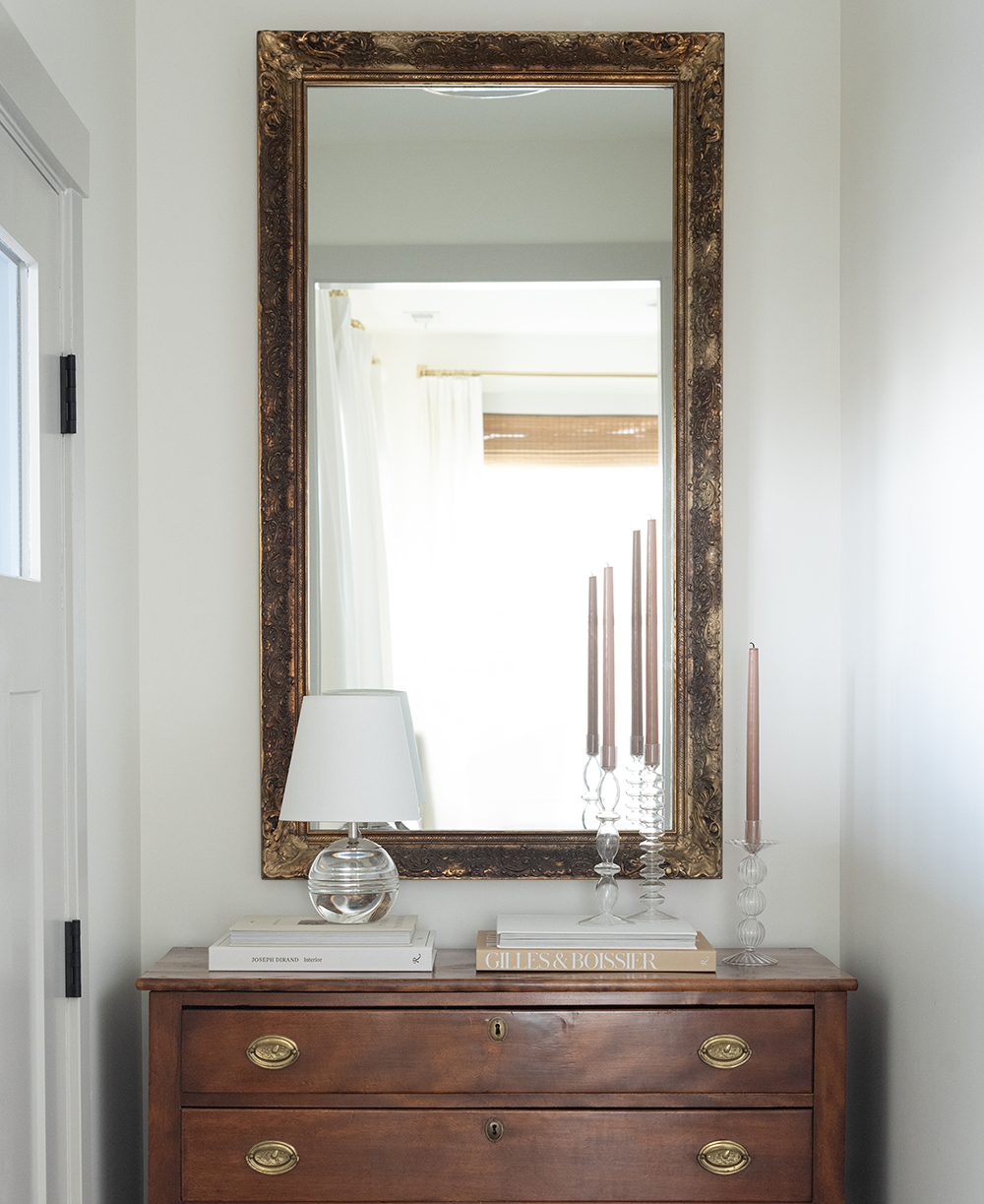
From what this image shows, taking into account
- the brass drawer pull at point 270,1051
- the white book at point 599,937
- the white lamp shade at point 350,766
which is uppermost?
the white lamp shade at point 350,766

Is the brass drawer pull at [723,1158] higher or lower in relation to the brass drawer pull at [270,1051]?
lower

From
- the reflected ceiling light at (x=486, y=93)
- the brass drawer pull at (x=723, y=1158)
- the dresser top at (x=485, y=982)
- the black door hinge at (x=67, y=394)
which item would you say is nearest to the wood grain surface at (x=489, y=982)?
the dresser top at (x=485, y=982)

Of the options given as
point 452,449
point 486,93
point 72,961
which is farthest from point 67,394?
point 486,93

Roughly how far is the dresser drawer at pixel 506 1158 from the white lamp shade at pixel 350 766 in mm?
472

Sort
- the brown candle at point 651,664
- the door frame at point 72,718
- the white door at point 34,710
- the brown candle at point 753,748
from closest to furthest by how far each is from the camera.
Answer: the white door at point 34,710 → the door frame at point 72,718 → the brown candle at point 753,748 → the brown candle at point 651,664

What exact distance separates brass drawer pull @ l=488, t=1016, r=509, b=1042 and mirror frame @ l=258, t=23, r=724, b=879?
0.33m

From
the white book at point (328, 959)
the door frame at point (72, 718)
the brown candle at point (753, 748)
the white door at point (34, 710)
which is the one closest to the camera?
the white door at point (34, 710)

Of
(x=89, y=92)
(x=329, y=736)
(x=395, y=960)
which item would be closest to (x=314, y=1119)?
(x=395, y=960)

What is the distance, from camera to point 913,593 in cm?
169

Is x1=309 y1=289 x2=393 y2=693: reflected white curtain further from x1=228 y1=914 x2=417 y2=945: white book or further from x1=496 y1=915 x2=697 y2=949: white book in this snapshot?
x1=496 y1=915 x2=697 y2=949: white book

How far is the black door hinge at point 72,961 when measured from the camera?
1.62m

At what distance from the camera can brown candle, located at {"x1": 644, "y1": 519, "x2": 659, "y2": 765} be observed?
1.96 metres

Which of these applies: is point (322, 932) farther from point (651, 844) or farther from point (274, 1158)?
point (651, 844)

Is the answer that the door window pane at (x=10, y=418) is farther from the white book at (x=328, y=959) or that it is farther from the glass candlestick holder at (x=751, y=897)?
the glass candlestick holder at (x=751, y=897)
